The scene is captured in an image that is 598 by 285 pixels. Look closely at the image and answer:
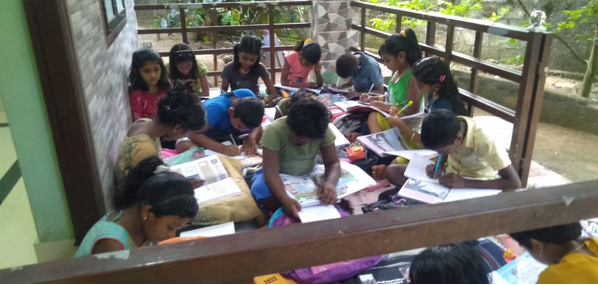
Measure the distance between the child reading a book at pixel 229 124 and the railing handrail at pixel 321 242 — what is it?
1.93 m

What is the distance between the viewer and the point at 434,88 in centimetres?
275

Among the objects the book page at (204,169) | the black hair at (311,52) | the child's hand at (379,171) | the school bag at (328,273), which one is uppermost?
the black hair at (311,52)

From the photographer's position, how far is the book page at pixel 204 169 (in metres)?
2.33

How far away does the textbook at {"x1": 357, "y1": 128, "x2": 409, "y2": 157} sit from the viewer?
9.45 ft

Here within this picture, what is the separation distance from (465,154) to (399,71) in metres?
1.16

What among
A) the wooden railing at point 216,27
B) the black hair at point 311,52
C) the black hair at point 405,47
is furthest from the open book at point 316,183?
the wooden railing at point 216,27

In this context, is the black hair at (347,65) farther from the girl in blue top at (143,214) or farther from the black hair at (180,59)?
the girl in blue top at (143,214)

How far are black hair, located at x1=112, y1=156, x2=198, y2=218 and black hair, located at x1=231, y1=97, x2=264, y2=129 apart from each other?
3.39 ft

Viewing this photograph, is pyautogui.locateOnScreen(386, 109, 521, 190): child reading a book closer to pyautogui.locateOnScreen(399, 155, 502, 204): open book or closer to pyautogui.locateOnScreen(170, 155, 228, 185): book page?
pyautogui.locateOnScreen(399, 155, 502, 204): open book

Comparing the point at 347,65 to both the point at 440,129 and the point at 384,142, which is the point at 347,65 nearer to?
the point at 384,142

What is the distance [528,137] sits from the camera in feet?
8.69

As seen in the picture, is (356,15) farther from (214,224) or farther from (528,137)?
(214,224)

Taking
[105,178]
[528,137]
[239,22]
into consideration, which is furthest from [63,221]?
[239,22]

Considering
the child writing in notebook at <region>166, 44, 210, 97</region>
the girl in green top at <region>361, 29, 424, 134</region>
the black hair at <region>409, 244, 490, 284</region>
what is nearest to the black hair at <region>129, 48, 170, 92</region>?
the child writing in notebook at <region>166, 44, 210, 97</region>
